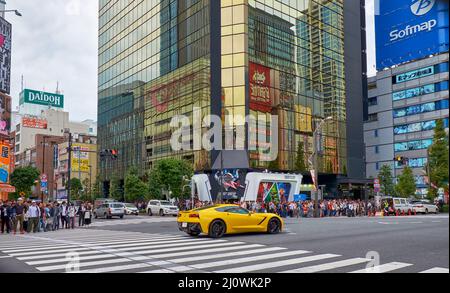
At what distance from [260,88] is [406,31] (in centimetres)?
5288

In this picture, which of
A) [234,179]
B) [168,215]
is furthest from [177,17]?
[168,215]

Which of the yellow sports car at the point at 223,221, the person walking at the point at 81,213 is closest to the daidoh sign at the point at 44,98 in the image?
the person walking at the point at 81,213

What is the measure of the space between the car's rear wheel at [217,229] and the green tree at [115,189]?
61.9 m

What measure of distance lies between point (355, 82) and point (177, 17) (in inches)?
1139

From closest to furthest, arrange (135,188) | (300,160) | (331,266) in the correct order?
1. (331,266)
2. (300,160)
3. (135,188)

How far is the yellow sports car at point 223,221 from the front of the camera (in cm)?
1773

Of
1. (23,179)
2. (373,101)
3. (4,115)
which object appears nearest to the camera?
(4,115)

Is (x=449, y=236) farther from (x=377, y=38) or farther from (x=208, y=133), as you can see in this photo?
(x=208, y=133)

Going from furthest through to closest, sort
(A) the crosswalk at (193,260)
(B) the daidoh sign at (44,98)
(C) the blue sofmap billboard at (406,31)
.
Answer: (B) the daidoh sign at (44,98) → (A) the crosswalk at (193,260) → (C) the blue sofmap billboard at (406,31)

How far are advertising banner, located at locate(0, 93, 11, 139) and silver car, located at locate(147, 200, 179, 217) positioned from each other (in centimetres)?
1923

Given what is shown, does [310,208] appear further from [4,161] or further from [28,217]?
[4,161]

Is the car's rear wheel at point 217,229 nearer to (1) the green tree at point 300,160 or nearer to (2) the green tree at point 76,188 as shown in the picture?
(1) the green tree at point 300,160

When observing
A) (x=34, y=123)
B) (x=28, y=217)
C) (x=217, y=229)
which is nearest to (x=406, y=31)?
(x=217, y=229)

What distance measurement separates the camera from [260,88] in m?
56.5
